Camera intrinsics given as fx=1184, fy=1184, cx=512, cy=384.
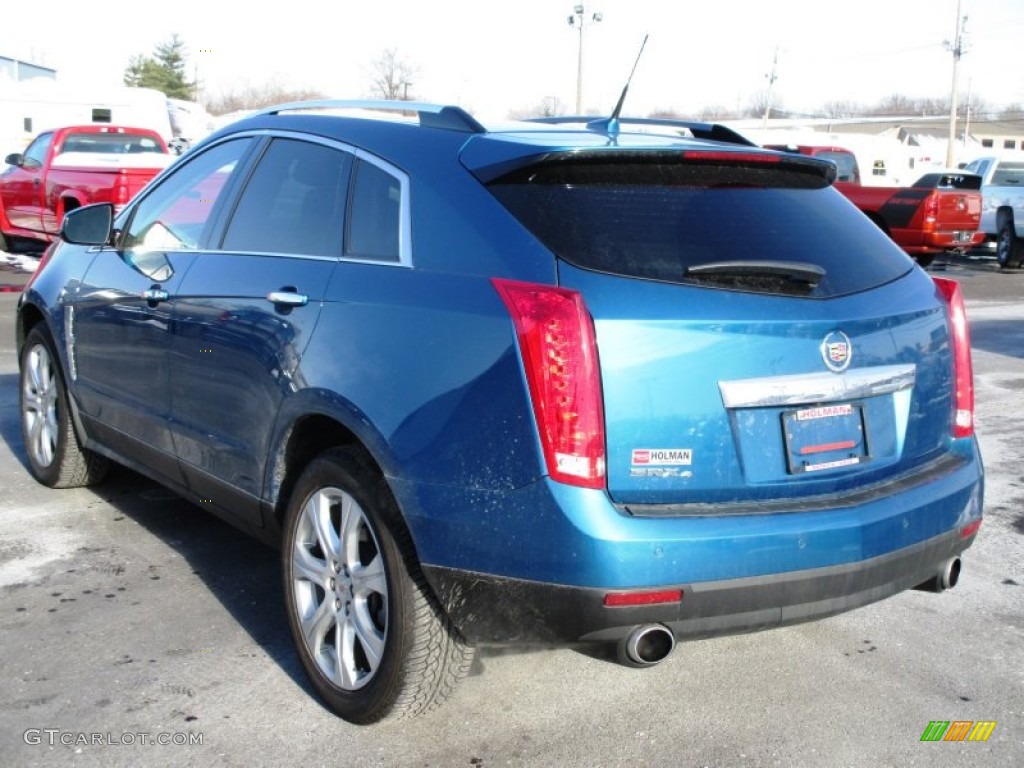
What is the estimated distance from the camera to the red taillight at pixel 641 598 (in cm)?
289

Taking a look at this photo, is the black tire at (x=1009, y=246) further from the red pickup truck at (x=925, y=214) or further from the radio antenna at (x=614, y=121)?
the radio antenna at (x=614, y=121)

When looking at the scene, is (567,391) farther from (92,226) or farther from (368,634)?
(92,226)

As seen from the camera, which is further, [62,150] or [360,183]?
[62,150]

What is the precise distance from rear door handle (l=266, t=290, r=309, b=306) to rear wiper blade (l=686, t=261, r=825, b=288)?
4.01ft

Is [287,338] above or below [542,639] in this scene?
above

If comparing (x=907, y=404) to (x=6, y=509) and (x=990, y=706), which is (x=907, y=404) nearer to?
(x=990, y=706)

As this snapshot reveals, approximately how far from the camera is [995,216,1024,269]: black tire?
21938 mm

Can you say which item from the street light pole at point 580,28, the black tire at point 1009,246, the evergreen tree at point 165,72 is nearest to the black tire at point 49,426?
the black tire at point 1009,246

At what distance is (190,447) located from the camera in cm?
434

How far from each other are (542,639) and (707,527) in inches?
20.3

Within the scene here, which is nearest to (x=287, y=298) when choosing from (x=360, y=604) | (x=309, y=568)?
(x=309, y=568)

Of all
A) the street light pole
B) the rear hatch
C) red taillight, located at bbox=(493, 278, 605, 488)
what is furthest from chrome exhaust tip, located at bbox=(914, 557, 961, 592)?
the street light pole

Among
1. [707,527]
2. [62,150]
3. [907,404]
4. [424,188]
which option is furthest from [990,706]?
[62,150]

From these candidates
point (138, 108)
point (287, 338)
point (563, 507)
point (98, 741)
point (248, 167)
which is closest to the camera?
point (563, 507)
